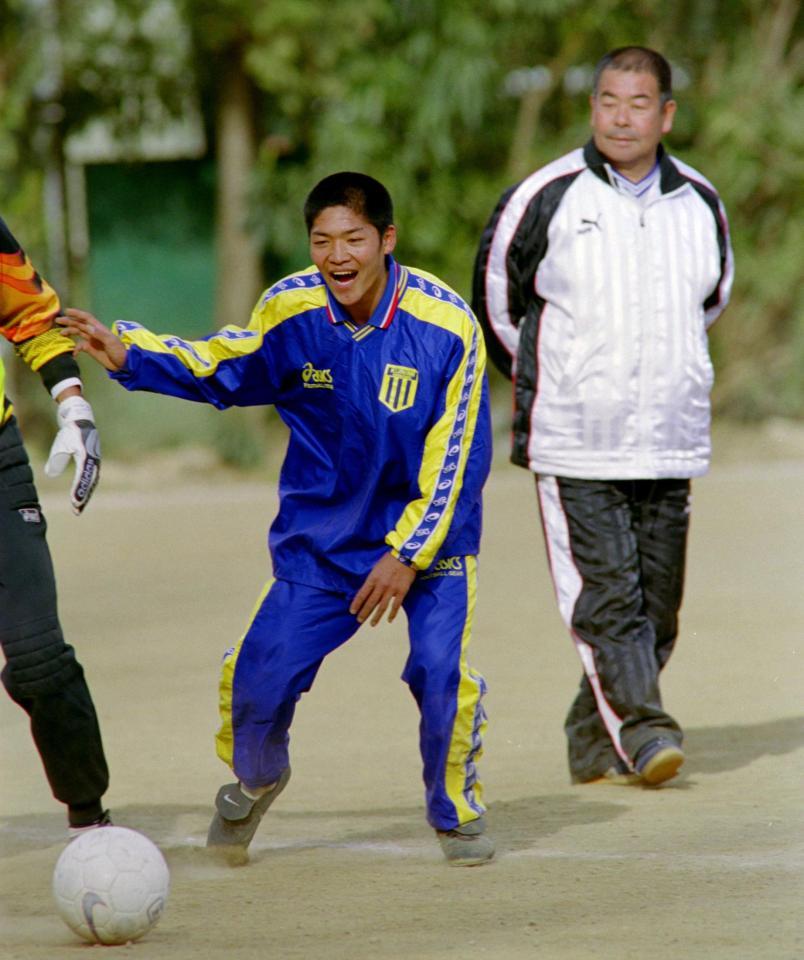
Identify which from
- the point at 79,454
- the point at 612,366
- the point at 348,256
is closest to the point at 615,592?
the point at 612,366

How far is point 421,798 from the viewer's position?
602 centimetres

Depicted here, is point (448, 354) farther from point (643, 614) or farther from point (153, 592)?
point (153, 592)

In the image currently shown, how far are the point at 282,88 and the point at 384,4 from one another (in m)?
1.21

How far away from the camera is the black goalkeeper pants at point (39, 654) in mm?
4816

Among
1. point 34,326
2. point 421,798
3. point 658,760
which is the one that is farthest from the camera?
point 421,798

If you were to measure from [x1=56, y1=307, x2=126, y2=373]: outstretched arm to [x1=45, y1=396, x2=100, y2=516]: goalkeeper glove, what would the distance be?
0.52ft

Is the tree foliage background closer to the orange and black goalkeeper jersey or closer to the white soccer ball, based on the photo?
the orange and black goalkeeper jersey

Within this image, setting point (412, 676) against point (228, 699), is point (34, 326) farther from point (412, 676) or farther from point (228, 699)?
point (412, 676)

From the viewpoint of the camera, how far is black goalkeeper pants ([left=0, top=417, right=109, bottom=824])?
4.82 m

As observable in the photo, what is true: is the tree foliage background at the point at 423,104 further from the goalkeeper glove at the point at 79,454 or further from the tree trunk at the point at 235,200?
the goalkeeper glove at the point at 79,454

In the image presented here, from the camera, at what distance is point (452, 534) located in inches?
203

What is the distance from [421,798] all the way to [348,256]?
75.6 inches

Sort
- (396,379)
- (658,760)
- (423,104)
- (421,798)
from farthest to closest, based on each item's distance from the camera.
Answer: (423,104), (421,798), (658,760), (396,379)

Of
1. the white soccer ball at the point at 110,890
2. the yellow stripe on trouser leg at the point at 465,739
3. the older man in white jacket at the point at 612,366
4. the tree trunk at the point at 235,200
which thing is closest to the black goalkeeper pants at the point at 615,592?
the older man in white jacket at the point at 612,366
